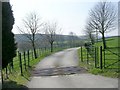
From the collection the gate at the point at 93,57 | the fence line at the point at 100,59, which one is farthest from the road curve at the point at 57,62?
the fence line at the point at 100,59

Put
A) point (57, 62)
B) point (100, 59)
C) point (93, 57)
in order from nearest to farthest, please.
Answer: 1. point (100, 59)
2. point (93, 57)
3. point (57, 62)

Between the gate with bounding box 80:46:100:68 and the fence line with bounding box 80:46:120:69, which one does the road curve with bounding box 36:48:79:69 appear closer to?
the gate with bounding box 80:46:100:68

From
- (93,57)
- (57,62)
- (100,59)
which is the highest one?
(100,59)

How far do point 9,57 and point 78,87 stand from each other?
3800 mm

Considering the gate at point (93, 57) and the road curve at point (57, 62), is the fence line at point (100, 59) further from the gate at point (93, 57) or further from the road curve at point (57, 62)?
the road curve at point (57, 62)

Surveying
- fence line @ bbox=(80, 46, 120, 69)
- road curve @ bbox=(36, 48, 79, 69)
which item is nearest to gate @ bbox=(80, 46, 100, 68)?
fence line @ bbox=(80, 46, 120, 69)

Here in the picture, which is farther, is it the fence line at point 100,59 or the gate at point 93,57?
the gate at point 93,57

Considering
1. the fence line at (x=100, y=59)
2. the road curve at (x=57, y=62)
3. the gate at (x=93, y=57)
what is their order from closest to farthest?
the fence line at (x=100, y=59)
the gate at (x=93, y=57)
the road curve at (x=57, y=62)

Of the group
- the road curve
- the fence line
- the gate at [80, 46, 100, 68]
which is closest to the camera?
the fence line

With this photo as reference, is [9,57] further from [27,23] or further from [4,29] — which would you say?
[27,23]

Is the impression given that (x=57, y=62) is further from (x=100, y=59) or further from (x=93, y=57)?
(x=100, y=59)

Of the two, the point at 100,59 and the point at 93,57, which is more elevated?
the point at 100,59

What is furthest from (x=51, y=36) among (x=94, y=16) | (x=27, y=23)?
(x=27, y=23)

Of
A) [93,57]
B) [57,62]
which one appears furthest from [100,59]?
[57,62]
